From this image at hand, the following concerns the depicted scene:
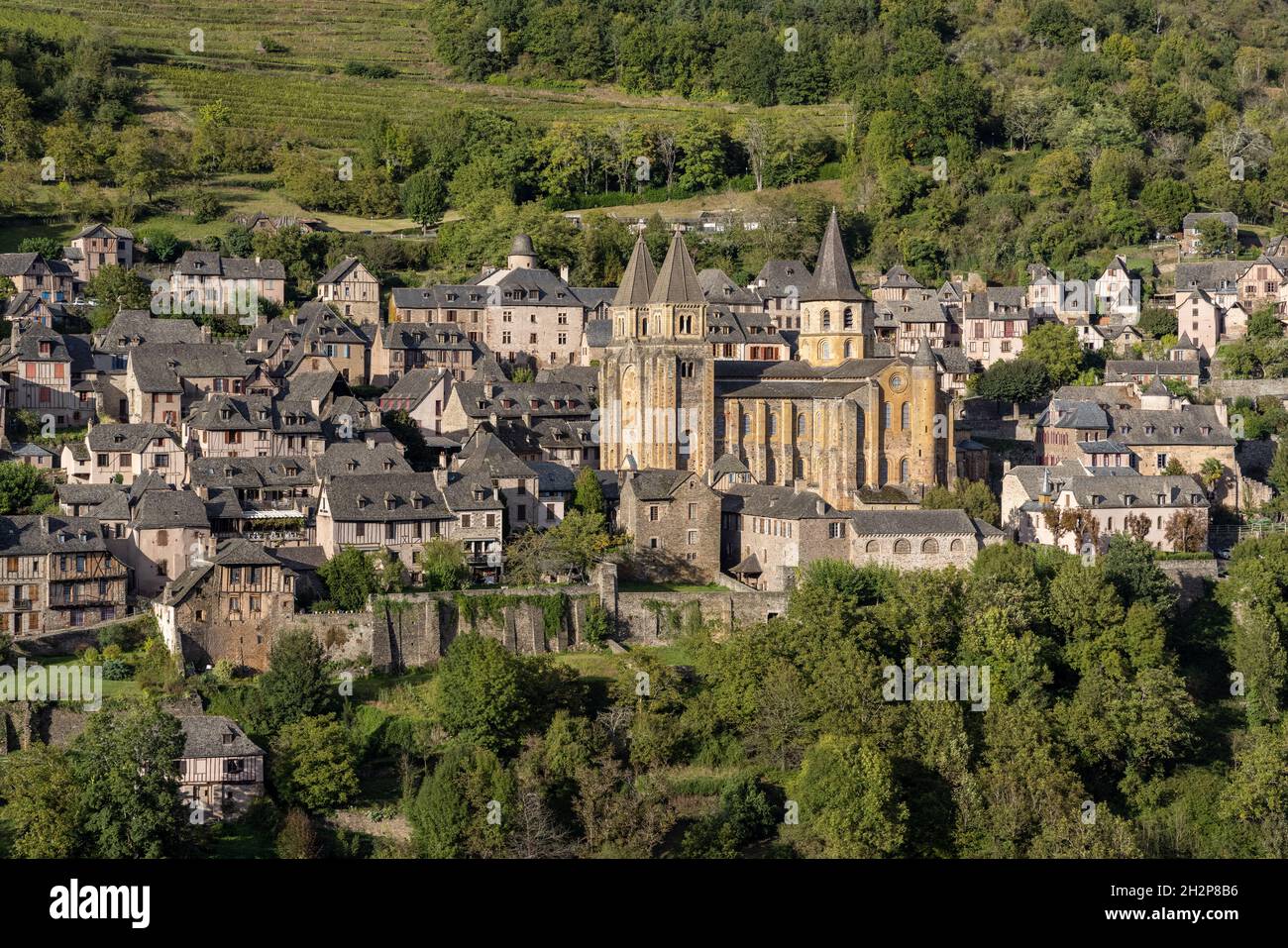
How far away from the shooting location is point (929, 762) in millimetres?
61469

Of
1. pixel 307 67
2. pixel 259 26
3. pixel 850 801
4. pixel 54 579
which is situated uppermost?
pixel 259 26

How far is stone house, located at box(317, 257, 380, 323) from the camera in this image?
101375 mm

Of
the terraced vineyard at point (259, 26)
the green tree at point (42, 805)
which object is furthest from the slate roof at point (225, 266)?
the green tree at point (42, 805)

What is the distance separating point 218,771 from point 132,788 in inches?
128

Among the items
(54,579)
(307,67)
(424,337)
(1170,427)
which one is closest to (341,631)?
(54,579)

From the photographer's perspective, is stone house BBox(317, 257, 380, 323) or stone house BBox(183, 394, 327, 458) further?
stone house BBox(317, 257, 380, 323)

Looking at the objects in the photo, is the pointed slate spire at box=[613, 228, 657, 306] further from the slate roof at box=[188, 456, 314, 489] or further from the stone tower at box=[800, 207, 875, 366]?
the slate roof at box=[188, 456, 314, 489]

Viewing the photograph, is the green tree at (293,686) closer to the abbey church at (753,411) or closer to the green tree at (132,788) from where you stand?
the green tree at (132,788)

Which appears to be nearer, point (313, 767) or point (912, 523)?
point (313, 767)

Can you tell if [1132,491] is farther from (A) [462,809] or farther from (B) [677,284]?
(A) [462,809]

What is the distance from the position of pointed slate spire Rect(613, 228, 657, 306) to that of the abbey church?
6 cm

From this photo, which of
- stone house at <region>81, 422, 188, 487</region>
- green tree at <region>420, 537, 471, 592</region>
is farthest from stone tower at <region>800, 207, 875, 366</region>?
stone house at <region>81, 422, 188, 487</region>

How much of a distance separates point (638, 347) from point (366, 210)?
44.8 m

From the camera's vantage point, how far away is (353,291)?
101688mm
